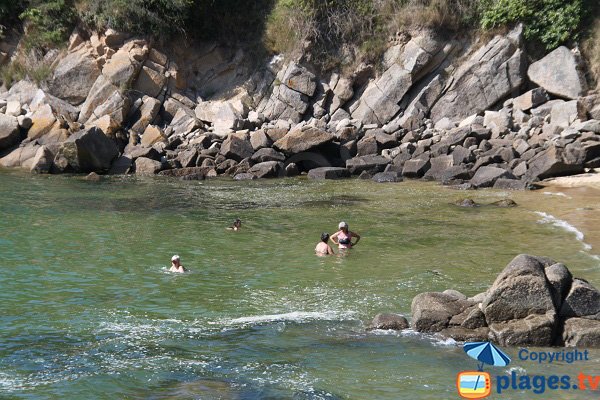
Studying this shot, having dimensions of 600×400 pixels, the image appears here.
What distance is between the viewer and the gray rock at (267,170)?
2958 cm

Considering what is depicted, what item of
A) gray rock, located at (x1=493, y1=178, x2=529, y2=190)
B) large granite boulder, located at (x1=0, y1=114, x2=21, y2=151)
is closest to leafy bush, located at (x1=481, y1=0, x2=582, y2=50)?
gray rock, located at (x1=493, y1=178, x2=529, y2=190)

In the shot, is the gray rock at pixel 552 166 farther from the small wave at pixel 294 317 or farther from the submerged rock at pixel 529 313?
the small wave at pixel 294 317

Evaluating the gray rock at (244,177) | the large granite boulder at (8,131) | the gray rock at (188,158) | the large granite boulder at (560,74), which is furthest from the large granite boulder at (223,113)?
the large granite boulder at (560,74)

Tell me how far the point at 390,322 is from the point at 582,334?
2795mm

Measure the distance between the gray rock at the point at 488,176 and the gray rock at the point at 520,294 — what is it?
1564 centimetres

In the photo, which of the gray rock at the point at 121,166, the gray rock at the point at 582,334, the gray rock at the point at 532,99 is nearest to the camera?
the gray rock at the point at 582,334

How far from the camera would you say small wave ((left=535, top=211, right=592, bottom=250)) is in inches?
707

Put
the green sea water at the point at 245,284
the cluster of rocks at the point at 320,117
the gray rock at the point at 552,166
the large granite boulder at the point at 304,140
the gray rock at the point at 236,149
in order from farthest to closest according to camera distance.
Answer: the gray rock at the point at 236,149, the large granite boulder at the point at 304,140, the cluster of rocks at the point at 320,117, the gray rock at the point at 552,166, the green sea water at the point at 245,284

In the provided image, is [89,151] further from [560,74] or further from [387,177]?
[560,74]

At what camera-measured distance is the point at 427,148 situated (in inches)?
1204

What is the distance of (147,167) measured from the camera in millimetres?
30656

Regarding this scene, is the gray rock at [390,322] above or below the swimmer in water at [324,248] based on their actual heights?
below

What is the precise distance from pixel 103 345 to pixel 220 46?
101ft

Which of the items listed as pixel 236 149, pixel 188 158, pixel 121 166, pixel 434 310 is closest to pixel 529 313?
pixel 434 310
